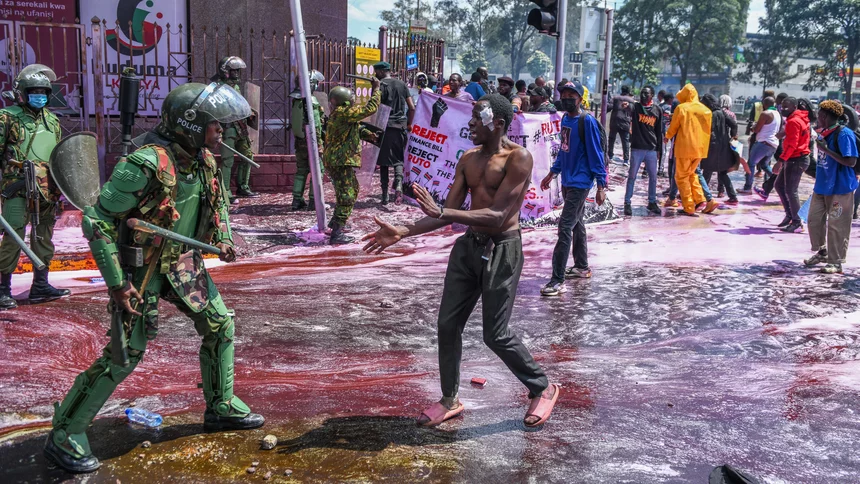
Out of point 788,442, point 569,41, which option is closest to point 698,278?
point 788,442

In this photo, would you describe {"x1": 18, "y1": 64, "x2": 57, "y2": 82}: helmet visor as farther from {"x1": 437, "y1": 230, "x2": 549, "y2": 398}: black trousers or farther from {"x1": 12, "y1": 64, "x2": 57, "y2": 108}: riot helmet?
{"x1": 437, "y1": 230, "x2": 549, "y2": 398}: black trousers

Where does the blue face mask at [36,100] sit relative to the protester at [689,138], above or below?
above

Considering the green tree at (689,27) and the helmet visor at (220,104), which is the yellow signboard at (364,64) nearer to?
the helmet visor at (220,104)

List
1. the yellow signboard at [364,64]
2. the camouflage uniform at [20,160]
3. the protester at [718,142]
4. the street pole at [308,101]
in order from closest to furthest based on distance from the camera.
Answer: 1. the camouflage uniform at [20,160]
2. the street pole at [308,101]
3. the protester at [718,142]
4. the yellow signboard at [364,64]

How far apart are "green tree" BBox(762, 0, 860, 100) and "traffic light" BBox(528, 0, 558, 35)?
4053 cm

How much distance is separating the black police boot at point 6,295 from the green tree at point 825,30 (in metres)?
46.8

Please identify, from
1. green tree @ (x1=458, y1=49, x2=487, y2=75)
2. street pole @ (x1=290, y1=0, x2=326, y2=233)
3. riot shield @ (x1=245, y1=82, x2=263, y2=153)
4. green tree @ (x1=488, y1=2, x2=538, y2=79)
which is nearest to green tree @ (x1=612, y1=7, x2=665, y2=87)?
green tree @ (x1=488, y1=2, x2=538, y2=79)

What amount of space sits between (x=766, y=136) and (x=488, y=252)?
38.8 ft

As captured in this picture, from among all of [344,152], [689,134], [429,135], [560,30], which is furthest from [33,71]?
[689,134]

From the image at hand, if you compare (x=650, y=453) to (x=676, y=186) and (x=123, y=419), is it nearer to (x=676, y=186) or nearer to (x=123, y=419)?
(x=123, y=419)

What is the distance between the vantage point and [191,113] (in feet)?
13.2

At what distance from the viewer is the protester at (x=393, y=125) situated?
12.4 m

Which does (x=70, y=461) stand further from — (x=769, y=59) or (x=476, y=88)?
(x=769, y=59)

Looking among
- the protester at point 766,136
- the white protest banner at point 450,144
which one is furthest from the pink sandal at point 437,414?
the protester at point 766,136
